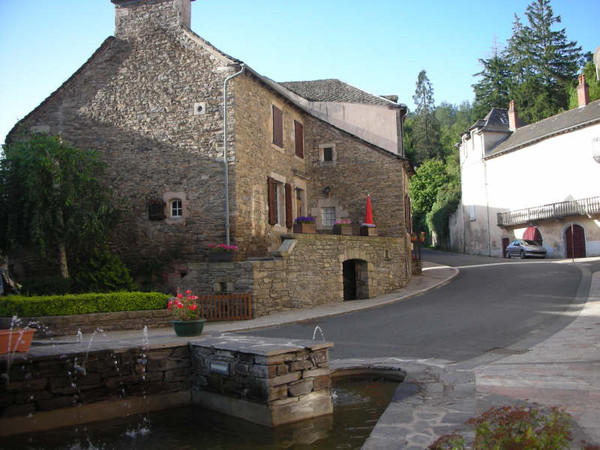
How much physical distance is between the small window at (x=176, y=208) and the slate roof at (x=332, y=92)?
9.40m

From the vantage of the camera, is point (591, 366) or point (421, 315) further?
point (421, 315)

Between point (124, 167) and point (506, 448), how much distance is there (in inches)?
632

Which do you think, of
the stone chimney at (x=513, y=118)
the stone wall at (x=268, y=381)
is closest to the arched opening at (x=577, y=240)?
the stone chimney at (x=513, y=118)

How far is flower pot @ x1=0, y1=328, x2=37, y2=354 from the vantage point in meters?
6.18

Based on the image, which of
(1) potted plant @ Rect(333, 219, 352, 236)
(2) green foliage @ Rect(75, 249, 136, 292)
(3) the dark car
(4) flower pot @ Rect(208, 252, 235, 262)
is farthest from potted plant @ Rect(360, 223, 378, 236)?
(3) the dark car

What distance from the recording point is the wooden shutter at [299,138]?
2138 centimetres

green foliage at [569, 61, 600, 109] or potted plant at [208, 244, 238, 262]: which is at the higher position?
green foliage at [569, 61, 600, 109]

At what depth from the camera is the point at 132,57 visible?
1755cm

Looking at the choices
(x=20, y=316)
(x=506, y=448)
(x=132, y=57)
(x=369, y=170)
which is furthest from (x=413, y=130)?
(x=506, y=448)

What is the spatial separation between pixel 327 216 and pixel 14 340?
54.5ft

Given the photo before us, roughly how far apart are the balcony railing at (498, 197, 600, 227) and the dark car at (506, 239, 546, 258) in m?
1.96

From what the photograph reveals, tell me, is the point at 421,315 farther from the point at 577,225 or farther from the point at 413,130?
the point at 413,130

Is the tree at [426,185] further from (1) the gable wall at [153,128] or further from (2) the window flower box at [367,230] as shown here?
(1) the gable wall at [153,128]

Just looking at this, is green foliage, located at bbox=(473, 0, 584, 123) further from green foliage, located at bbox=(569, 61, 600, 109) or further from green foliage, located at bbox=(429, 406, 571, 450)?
green foliage, located at bbox=(429, 406, 571, 450)
